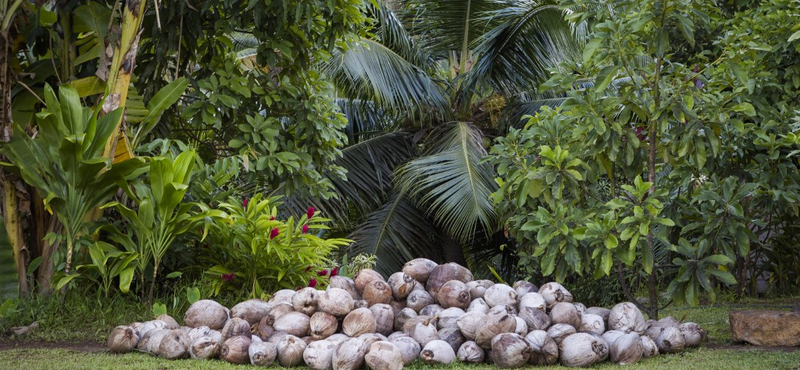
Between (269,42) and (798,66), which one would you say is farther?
(269,42)

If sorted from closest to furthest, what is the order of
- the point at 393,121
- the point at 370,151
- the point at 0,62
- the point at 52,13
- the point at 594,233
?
the point at 594,233
the point at 0,62
the point at 52,13
the point at 370,151
the point at 393,121

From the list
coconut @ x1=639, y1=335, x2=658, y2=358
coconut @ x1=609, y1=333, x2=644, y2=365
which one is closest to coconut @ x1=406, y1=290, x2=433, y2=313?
coconut @ x1=609, y1=333, x2=644, y2=365

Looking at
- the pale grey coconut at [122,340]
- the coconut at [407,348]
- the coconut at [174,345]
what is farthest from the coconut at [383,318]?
the pale grey coconut at [122,340]

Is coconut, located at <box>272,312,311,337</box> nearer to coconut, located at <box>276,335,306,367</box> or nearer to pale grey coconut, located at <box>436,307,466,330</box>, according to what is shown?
coconut, located at <box>276,335,306,367</box>

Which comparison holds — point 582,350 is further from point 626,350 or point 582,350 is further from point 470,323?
point 470,323

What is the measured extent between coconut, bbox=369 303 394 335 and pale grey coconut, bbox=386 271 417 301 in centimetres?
22

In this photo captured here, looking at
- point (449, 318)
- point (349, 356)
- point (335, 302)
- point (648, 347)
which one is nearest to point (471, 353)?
point (449, 318)

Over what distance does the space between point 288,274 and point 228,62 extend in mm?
1995

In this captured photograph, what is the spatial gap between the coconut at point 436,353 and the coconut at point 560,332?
570 millimetres

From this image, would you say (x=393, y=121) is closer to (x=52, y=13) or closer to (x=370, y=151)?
(x=370, y=151)

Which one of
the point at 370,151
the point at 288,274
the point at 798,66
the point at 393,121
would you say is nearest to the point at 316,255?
the point at 288,274

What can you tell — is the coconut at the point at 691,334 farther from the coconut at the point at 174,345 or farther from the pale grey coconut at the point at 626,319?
the coconut at the point at 174,345

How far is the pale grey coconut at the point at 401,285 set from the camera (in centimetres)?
422

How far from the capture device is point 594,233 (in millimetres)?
4234
